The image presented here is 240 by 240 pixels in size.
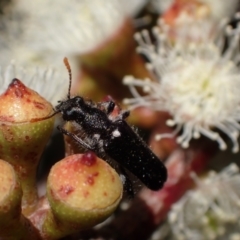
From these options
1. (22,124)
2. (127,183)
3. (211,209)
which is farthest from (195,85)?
(22,124)

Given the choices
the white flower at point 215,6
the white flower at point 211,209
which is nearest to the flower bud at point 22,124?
the white flower at point 211,209

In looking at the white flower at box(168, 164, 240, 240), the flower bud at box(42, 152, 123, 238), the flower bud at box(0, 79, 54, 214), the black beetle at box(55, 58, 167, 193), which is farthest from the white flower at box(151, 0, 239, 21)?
the flower bud at box(42, 152, 123, 238)

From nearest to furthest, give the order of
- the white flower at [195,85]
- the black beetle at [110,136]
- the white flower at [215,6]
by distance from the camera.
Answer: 1. the black beetle at [110,136]
2. the white flower at [195,85]
3. the white flower at [215,6]

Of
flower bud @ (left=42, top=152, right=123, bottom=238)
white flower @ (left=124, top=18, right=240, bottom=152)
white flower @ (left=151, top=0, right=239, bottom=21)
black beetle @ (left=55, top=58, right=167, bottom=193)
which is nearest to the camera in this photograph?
flower bud @ (left=42, top=152, right=123, bottom=238)

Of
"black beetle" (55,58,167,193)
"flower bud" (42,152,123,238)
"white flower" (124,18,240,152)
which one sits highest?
"flower bud" (42,152,123,238)

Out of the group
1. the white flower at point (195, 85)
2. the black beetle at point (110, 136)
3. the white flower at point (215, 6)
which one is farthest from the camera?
the white flower at point (215, 6)

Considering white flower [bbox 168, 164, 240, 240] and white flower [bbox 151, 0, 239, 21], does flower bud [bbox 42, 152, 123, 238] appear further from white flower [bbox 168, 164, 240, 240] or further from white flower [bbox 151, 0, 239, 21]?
white flower [bbox 151, 0, 239, 21]

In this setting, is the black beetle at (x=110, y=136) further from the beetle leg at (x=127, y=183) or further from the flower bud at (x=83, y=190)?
the flower bud at (x=83, y=190)
